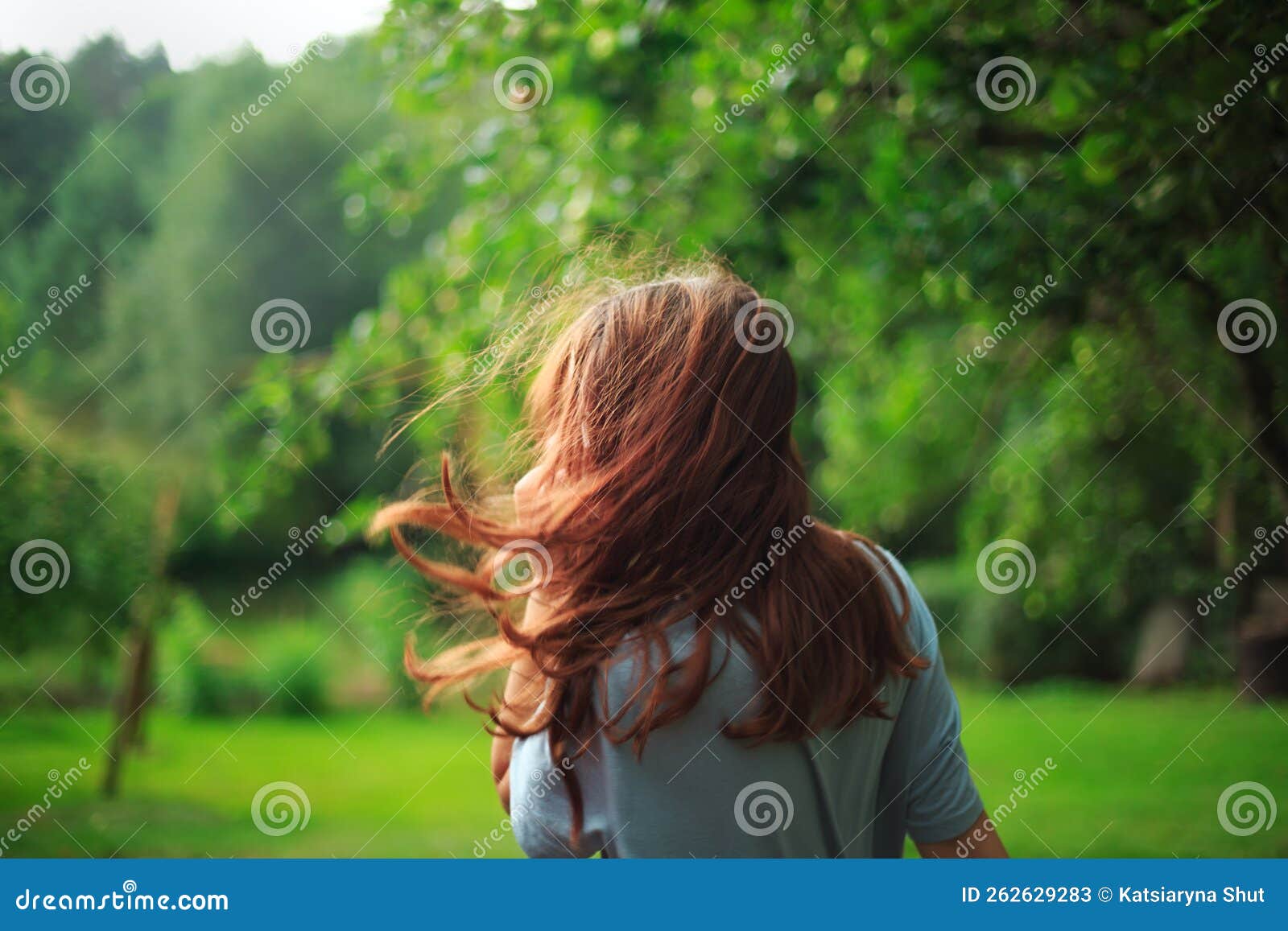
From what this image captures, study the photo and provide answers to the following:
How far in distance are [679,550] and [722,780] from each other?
0.91ft

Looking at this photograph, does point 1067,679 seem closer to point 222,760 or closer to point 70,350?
point 222,760

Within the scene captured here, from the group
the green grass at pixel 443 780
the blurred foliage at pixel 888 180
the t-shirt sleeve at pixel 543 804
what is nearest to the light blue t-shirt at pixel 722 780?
the t-shirt sleeve at pixel 543 804

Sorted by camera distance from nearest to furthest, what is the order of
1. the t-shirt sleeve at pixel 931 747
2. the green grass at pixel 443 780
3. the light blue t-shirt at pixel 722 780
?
the light blue t-shirt at pixel 722 780
the t-shirt sleeve at pixel 931 747
the green grass at pixel 443 780

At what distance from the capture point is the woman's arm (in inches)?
52.0

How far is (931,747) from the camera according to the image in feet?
4.13

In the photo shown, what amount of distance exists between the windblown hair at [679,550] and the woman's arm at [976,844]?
285 millimetres

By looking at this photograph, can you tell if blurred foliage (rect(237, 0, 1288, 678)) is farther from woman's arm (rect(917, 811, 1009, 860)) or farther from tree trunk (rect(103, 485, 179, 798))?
tree trunk (rect(103, 485, 179, 798))

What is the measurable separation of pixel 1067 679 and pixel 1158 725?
8.47 feet

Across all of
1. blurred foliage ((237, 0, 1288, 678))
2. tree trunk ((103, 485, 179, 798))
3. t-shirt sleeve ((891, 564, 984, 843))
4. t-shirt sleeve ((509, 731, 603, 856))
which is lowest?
tree trunk ((103, 485, 179, 798))

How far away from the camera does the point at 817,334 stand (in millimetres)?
4238

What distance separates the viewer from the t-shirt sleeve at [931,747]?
4.09 ft

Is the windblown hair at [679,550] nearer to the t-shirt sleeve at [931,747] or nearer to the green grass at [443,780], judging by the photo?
the t-shirt sleeve at [931,747]

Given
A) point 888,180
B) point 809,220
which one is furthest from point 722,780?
point 809,220

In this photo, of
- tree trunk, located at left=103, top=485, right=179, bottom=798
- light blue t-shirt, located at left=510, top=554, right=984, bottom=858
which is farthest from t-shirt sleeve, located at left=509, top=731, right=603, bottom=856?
tree trunk, located at left=103, top=485, right=179, bottom=798
